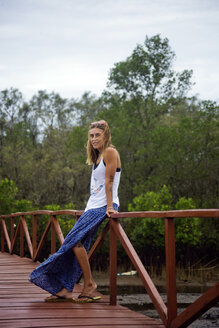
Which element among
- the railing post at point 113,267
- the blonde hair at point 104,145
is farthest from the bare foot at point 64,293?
the blonde hair at point 104,145

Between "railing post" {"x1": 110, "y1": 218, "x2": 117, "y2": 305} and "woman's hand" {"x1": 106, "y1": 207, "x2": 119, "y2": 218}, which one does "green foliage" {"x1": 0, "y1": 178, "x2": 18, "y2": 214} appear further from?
"woman's hand" {"x1": 106, "y1": 207, "x2": 119, "y2": 218}

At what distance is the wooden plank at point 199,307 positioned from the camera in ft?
8.28

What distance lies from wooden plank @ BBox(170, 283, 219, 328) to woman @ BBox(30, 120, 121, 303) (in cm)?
114

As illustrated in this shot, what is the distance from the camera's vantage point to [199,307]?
2.66 meters

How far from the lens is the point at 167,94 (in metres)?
24.8

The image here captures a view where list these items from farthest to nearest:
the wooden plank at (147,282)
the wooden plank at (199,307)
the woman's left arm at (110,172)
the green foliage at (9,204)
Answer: the green foliage at (9,204)
the woman's left arm at (110,172)
the wooden plank at (147,282)
the wooden plank at (199,307)

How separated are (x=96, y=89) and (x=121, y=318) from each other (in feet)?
111

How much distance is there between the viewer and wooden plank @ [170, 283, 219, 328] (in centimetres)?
252

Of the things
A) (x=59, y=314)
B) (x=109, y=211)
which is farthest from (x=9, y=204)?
(x=59, y=314)

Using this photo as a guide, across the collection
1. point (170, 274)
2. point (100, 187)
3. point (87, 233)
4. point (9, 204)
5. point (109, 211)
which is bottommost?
point (9, 204)

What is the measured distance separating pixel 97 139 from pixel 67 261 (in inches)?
40.7

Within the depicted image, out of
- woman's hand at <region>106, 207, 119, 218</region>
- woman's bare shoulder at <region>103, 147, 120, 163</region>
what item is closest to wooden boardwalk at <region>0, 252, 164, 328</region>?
woman's hand at <region>106, 207, 119, 218</region>

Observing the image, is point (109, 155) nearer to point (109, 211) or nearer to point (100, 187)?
point (100, 187)

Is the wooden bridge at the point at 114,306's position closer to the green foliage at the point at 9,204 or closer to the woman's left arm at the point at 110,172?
the woman's left arm at the point at 110,172
